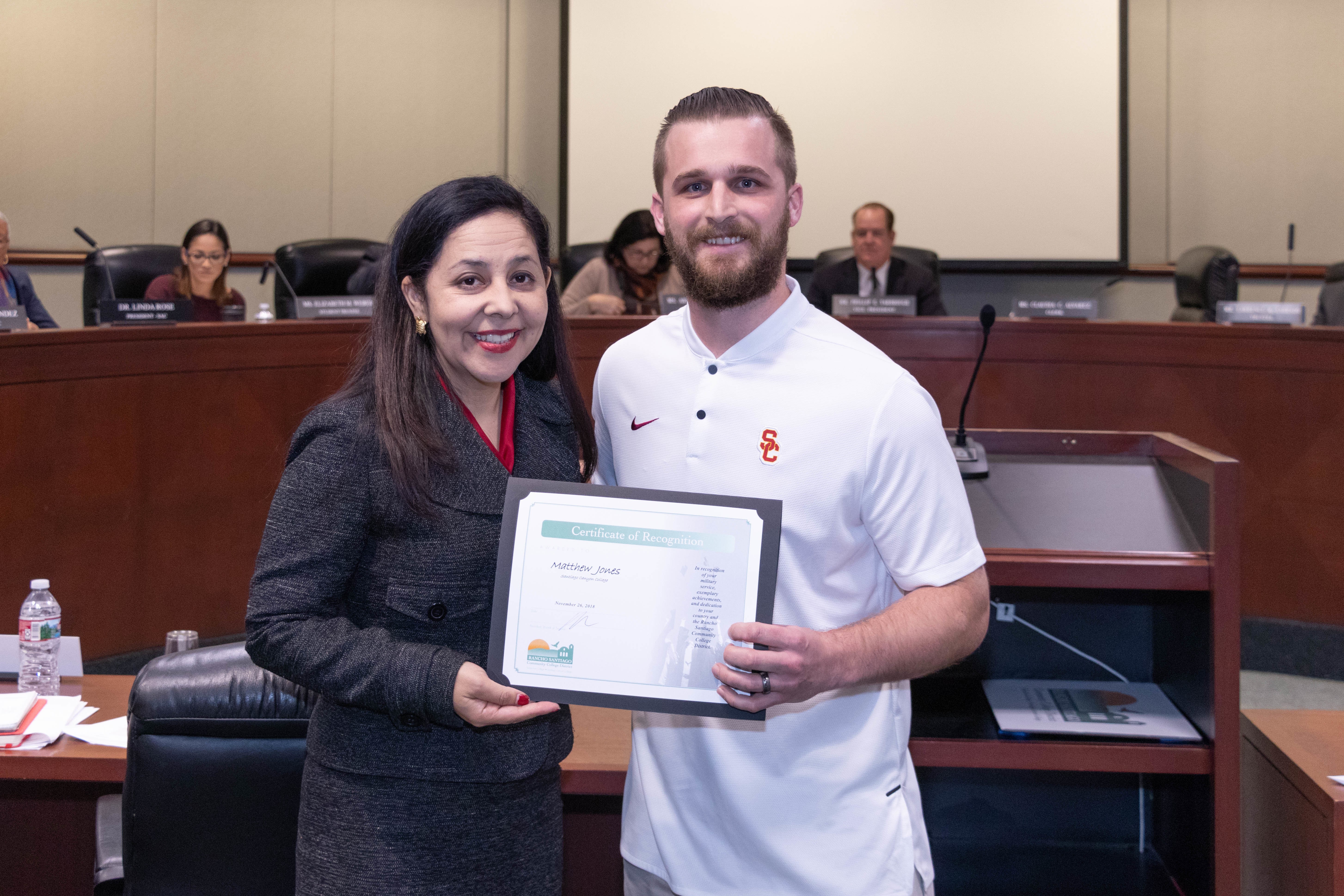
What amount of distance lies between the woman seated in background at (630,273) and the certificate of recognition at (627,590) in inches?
142

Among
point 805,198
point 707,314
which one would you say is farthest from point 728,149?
point 805,198

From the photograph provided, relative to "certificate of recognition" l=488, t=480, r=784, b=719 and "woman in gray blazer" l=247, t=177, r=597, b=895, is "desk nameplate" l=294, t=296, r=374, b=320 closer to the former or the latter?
"woman in gray blazer" l=247, t=177, r=597, b=895

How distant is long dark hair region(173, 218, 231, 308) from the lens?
4648 millimetres

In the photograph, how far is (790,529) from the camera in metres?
1.26

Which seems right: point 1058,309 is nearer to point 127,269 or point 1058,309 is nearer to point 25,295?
point 127,269

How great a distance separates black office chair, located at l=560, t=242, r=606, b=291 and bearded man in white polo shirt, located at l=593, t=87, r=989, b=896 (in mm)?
3942

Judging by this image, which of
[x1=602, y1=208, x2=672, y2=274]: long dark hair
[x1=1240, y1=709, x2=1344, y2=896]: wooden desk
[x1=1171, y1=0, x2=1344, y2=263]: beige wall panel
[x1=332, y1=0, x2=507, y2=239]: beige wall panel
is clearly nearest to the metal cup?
[x1=1240, y1=709, x2=1344, y2=896]: wooden desk

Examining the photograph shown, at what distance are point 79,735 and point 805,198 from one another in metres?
5.11

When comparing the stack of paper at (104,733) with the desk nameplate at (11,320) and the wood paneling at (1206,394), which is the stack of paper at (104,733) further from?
the wood paneling at (1206,394)

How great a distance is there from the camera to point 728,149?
1.29 meters

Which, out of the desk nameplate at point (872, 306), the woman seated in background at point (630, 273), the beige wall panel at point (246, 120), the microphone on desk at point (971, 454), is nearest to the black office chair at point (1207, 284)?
the desk nameplate at point (872, 306)

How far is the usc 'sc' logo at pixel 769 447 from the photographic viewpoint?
4.17ft

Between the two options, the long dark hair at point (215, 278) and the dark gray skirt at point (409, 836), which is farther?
the long dark hair at point (215, 278)

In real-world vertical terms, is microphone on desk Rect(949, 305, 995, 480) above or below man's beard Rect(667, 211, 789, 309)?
below
